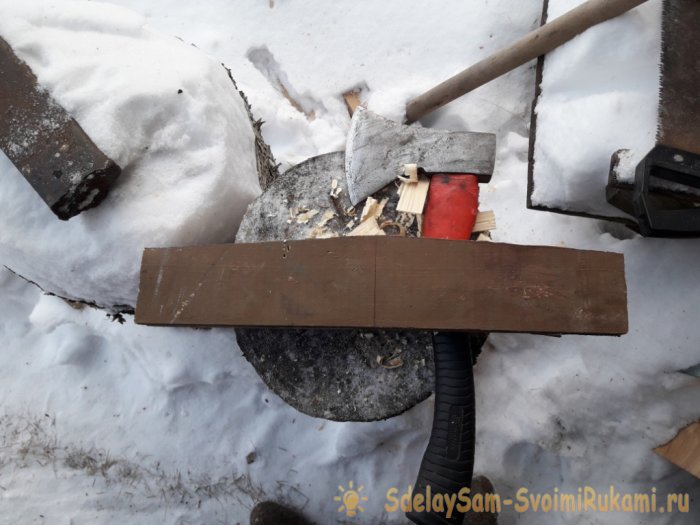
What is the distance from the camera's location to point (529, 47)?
1.91 m

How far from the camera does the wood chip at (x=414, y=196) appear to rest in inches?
61.8

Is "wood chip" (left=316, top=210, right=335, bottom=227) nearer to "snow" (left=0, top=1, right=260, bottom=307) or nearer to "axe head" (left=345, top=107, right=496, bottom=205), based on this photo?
"axe head" (left=345, top=107, right=496, bottom=205)

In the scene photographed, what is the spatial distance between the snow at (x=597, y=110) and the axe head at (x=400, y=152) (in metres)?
0.45

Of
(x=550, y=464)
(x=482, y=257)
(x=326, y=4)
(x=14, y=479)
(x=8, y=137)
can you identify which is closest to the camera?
(x=482, y=257)

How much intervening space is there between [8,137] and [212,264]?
735 millimetres

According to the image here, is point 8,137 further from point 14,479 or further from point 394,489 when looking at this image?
point 394,489

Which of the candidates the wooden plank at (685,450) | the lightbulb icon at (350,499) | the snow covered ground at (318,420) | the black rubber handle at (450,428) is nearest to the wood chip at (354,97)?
the snow covered ground at (318,420)

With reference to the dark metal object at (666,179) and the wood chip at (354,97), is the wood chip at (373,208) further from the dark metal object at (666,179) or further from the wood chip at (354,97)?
the wood chip at (354,97)

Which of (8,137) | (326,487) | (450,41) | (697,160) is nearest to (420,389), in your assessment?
(326,487)

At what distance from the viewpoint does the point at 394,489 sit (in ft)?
7.05

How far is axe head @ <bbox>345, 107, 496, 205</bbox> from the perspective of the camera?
152 cm

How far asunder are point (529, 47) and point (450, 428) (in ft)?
5.08

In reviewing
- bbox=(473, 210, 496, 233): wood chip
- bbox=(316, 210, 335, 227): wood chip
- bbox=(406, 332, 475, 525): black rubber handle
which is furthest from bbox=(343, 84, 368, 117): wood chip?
bbox=(406, 332, 475, 525): black rubber handle

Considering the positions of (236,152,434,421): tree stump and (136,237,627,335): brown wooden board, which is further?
(236,152,434,421): tree stump
